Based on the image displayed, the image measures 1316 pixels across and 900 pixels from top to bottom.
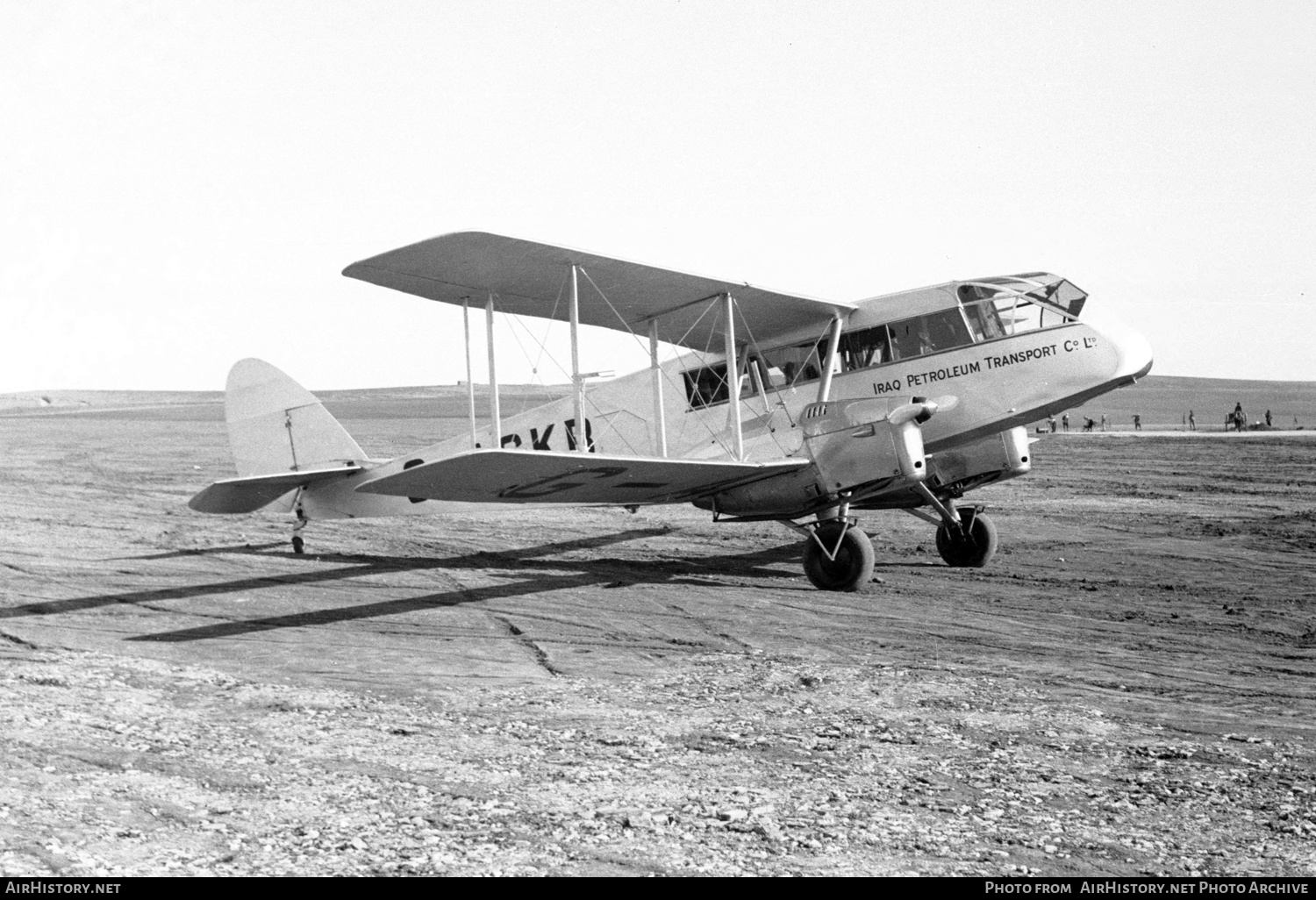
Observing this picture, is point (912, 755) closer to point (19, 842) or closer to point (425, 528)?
point (19, 842)

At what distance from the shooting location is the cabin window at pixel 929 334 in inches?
515

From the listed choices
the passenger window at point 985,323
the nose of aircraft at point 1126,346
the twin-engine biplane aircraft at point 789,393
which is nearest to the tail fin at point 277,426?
the twin-engine biplane aircraft at point 789,393

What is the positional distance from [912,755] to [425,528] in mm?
13372

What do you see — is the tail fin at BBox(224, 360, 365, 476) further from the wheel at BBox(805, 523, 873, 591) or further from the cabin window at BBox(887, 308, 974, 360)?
the cabin window at BBox(887, 308, 974, 360)

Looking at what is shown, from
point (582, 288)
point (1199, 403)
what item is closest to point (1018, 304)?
point (582, 288)

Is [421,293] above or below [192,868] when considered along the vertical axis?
above

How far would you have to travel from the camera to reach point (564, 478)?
11406 millimetres

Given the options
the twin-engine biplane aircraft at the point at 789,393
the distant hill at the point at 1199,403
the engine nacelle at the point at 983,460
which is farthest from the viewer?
the distant hill at the point at 1199,403

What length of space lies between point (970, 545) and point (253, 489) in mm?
8680

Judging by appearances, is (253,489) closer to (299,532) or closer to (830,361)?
(299,532)

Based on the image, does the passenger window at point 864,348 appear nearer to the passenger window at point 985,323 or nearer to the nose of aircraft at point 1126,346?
the passenger window at point 985,323

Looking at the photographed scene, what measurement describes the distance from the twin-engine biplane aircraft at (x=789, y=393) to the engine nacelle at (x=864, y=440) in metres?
0.02

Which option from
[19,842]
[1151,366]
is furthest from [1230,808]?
[1151,366]

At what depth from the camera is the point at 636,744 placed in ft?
22.3
